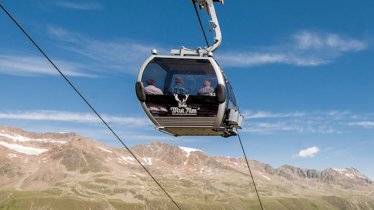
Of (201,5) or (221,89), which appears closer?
(201,5)

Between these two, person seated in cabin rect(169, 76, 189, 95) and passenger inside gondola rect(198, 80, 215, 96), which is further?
person seated in cabin rect(169, 76, 189, 95)

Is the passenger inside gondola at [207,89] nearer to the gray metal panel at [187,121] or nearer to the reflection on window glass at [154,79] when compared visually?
the gray metal panel at [187,121]

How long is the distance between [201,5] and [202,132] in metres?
5.38

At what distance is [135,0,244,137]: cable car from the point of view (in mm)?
14508

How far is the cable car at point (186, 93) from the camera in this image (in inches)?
571

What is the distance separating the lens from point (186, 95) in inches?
592

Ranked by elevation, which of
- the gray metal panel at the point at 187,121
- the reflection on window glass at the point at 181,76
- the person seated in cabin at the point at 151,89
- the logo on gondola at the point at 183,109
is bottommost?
the gray metal panel at the point at 187,121

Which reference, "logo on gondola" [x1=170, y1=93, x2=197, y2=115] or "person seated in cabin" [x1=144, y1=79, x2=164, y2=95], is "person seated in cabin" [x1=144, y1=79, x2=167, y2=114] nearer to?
"person seated in cabin" [x1=144, y1=79, x2=164, y2=95]

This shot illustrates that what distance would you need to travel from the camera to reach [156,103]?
15.3 meters

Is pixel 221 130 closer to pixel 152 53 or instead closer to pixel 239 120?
pixel 239 120

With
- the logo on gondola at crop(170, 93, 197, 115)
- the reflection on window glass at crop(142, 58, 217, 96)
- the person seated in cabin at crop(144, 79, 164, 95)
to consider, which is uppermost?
the reflection on window glass at crop(142, 58, 217, 96)

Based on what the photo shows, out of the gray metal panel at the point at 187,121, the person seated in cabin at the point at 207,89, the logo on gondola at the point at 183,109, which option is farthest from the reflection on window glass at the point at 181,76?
the gray metal panel at the point at 187,121

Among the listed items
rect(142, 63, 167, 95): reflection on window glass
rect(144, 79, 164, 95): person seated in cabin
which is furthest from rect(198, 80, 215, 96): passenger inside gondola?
rect(144, 79, 164, 95): person seated in cabin

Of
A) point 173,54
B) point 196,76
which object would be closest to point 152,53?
point 173,54
